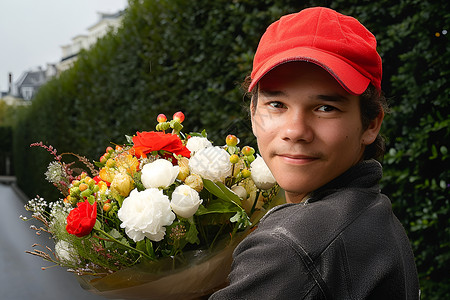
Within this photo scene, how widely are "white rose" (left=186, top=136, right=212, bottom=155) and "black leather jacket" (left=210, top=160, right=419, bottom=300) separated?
0.51 metres

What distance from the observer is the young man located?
3.41 feet

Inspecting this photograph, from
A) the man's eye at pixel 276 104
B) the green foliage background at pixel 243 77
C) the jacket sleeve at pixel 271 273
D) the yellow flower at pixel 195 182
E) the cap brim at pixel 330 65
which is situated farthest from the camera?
the green foliage background at pixel 243 77

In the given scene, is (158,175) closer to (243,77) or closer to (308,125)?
(308,125)

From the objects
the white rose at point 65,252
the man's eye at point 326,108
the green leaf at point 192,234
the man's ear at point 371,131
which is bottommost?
the white rose at point 65,252

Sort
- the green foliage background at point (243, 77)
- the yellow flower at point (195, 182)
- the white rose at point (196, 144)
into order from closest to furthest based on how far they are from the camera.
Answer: the yellow flower at point (195, 182)
the white rose at point (196, 144)
the green foliage background at point (243, 77)

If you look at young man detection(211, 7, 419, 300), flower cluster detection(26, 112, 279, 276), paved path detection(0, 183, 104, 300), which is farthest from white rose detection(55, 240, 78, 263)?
paved path detection(0, 183, 104, 300)

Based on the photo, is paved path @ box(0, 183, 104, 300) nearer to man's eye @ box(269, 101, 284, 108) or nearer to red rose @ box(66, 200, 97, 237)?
red rose @ box(66, 200, 97, 237)

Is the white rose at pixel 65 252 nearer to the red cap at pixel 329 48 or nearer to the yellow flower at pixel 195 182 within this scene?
the yellow flower at pixel 195 182

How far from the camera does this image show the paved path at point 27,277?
22.0ft

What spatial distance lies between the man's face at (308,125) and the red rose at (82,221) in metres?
0.53

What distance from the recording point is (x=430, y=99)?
2863 millimetres

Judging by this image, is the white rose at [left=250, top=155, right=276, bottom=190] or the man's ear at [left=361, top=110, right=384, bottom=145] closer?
the man's ear at [left=361, top=110, right=384, bottom=145]

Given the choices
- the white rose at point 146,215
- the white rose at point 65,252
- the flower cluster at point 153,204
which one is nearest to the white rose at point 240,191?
the flower cluster at point 153,204

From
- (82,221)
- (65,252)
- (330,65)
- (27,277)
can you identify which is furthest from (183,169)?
(27,277)
